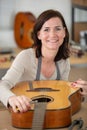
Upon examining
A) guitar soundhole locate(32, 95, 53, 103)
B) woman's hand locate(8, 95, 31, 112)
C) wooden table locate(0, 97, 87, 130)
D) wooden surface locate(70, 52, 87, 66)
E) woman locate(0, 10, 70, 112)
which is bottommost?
wooden surface locate(70, 52, 87, 66)

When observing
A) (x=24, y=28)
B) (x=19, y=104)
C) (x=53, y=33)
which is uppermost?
(x=53, y=33)

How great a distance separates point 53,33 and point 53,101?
1.57 ft

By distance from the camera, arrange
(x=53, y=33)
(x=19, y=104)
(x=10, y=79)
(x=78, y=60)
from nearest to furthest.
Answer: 1. (x=19, y=104)
2. (x=10, y=79)
3. (x=53, y=33)
4. (x=78, y=60)

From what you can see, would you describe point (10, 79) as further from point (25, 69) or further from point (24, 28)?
point (24, 28)

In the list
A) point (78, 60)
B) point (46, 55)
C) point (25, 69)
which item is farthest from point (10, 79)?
point (78, 60)

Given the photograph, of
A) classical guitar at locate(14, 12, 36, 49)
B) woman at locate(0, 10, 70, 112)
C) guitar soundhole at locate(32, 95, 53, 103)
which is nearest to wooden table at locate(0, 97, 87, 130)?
guitar soundhole at locate(32, 95, 53, 103)

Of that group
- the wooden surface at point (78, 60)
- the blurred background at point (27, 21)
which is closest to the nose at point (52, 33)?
the wooden surface at point (78, 60)

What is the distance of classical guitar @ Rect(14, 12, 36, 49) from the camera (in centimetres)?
324

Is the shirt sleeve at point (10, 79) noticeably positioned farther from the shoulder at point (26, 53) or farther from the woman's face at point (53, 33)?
the woman's face at point (53, 33)

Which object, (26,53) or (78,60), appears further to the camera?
(78,60)

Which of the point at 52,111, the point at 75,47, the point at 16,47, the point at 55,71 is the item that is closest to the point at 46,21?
the point at 55,71

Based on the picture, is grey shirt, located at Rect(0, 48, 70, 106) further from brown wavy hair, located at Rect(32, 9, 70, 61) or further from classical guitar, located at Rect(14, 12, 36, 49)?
classical guitar, located at Rect(14, 12, 36, 49)

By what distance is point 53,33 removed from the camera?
5.95 feet

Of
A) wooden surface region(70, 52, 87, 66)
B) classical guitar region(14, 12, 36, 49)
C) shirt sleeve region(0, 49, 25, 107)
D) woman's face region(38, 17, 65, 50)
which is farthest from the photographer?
classical guitar region(14, 12, 36, 49)
